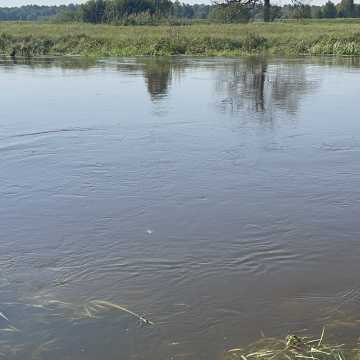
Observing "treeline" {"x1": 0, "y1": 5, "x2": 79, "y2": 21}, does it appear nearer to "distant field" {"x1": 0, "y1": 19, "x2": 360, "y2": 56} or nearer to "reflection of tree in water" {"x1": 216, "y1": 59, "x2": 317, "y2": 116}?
"distant field" {"x1": 0, "y1": 19, "x2": 360, "y2": 56}

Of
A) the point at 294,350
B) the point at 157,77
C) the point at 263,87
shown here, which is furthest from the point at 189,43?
the point at 294,350

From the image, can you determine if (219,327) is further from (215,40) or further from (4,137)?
(215,40)

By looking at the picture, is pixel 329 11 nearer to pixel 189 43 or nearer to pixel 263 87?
pixel 189 43

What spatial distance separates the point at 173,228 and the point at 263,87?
1071cm

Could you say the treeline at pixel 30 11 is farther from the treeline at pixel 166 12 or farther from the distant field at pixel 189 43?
the distant field at pixel 189 43

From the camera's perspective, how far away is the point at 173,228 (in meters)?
5.90

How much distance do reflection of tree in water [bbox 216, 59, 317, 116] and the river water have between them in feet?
1.25

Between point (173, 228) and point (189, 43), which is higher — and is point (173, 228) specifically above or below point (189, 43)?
below

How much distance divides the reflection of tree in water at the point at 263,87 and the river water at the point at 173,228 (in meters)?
0.38

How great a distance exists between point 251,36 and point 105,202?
2699 centimetres

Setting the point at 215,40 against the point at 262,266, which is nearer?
the point at 262,266

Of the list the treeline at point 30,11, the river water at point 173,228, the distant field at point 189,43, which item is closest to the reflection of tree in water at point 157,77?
the river water at point 173,228

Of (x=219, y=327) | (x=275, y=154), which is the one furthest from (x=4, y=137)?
(x=219, y=327)

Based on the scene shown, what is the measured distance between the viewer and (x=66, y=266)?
5.04 meters
